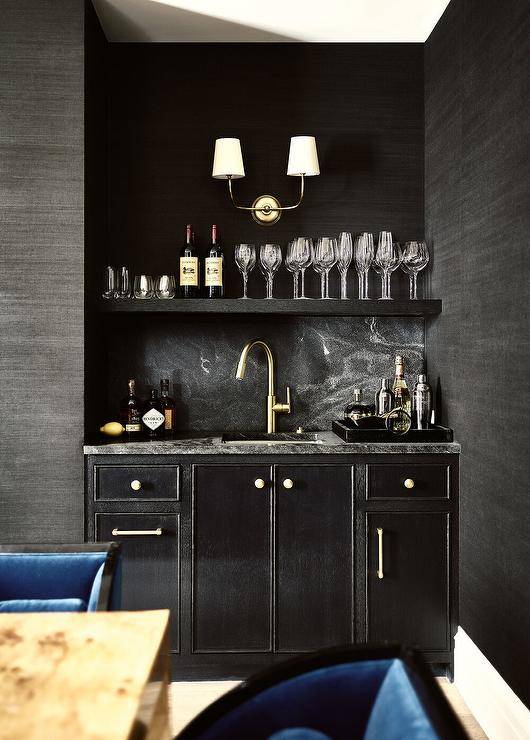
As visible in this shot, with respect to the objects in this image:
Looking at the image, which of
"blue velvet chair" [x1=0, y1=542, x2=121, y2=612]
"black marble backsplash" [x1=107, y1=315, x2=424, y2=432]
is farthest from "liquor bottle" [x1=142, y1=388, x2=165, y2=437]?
"blue velvet chair" [x1=0, y1=542, x2=121, y2=612]

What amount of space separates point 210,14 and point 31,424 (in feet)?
5.94

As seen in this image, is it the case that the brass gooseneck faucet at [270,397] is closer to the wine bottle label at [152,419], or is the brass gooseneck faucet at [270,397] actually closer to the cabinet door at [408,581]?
the wine bottle label at [152,419]

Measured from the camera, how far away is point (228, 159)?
125 inches

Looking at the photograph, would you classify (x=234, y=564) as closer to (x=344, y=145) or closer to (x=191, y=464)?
(x=191, y=464)

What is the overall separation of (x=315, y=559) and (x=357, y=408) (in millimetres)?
703

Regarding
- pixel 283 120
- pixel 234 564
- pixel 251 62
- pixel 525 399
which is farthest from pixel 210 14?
pixel 234 564

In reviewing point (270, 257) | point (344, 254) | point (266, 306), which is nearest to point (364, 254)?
point (344, 254)

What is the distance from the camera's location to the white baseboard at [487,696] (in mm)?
2256

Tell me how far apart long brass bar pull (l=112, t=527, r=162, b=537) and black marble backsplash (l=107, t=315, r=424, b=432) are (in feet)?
2.08

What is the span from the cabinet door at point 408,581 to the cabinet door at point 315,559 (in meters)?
0.10

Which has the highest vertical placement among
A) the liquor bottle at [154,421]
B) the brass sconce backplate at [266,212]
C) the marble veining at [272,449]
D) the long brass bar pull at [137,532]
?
the brass sconce backplate at [266,212]

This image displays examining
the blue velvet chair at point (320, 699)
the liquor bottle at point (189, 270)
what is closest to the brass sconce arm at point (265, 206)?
the liquor bottle at point (189, 270)

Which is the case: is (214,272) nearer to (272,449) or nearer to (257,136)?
(257,136)

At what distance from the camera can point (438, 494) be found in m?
2.87
